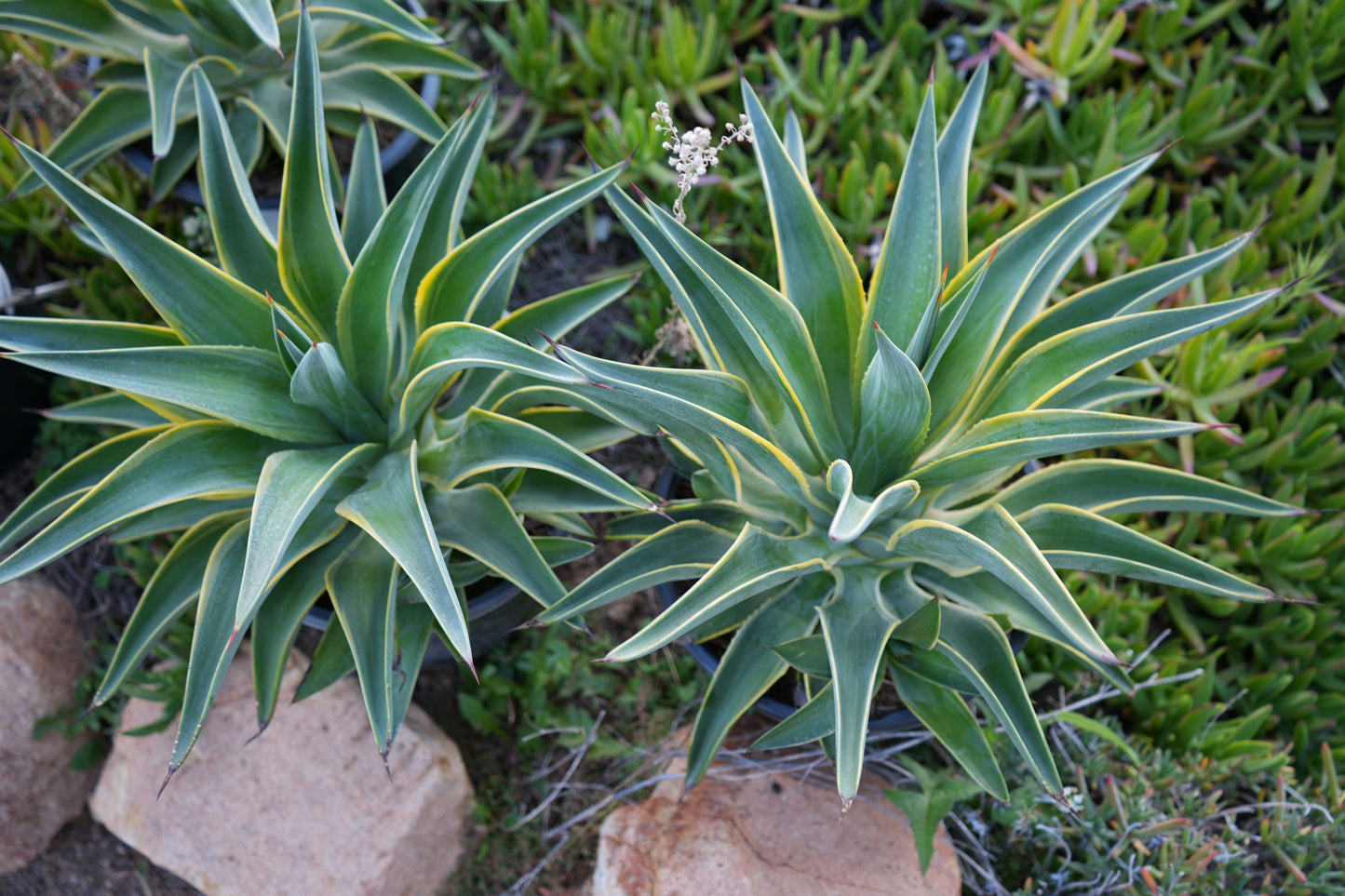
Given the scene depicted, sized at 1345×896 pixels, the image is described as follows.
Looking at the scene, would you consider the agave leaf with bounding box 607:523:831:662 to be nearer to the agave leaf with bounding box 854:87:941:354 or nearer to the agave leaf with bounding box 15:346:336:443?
the agave leaf with bounding box 854:87:941:354

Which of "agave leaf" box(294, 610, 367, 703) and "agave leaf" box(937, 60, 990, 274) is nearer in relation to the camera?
"agave leaf" box(937, 60, 990, 274)

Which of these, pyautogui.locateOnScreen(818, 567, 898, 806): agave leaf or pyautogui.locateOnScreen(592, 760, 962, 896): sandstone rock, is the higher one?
pyautogui.locateOnScreen(818, 567, 898, 806): agave leaf

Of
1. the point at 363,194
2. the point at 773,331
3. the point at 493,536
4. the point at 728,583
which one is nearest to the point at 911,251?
the point at 773,331

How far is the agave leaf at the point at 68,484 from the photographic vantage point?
4.96 feet

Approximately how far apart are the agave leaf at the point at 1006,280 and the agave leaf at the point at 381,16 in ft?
4.25

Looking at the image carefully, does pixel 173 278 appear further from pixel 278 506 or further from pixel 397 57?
pixel 397 57

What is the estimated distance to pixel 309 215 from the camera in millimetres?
1519

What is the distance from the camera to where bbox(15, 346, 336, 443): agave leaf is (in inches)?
47.2

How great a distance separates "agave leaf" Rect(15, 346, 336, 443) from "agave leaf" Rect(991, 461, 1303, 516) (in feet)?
3.98

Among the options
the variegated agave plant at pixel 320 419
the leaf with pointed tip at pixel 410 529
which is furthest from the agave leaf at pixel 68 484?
the leaf with pointed tip at pixel 410 529

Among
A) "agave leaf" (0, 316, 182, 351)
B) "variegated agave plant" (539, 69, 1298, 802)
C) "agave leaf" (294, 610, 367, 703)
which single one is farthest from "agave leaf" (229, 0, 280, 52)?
"agave leaf" (294, 610, 367, 703)

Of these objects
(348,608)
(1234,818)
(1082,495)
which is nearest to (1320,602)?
(1234,818)

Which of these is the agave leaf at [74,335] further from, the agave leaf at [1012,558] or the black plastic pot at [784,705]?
the agave leaf at [1012,558]

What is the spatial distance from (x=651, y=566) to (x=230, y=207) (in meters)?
1.00
